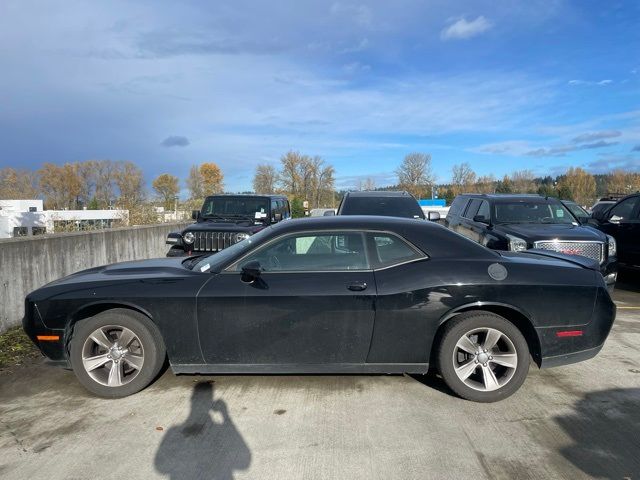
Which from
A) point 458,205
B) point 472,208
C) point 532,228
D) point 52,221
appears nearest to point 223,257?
point 532,228

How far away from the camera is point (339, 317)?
4.07m

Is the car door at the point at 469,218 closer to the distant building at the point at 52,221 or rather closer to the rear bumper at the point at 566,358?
the rear bumper at the point at 566,358

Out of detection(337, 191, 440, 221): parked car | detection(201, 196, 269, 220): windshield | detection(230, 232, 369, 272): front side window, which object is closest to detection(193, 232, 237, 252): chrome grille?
detection(201, 196, 269, 220): windshield

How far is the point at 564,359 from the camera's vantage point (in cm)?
419

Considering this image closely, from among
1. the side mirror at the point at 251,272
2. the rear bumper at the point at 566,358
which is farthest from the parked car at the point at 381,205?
the side mirror at the point at 251,272

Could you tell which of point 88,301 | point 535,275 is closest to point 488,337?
point 535,275

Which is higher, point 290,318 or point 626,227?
point 626,227

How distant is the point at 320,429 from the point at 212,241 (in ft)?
20.9

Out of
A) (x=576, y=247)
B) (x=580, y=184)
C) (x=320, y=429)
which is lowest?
(x=320, y=429)

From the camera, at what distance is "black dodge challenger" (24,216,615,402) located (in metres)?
4.08

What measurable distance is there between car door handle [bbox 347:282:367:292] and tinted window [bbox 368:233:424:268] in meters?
0.25

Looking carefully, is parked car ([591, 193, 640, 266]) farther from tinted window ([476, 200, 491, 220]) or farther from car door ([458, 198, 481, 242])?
car door ([458, 198, 481, 242])

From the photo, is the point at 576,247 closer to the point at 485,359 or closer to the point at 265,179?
the point at 485,359

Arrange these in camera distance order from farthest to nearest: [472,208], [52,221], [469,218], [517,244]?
[52,221]
[472,208]
[469,218]
[517,244]
